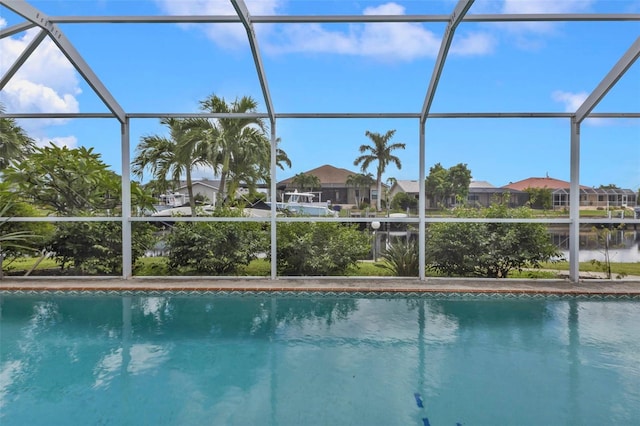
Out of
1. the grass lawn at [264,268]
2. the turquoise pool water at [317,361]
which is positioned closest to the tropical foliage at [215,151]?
the grass lawn at [264,268]

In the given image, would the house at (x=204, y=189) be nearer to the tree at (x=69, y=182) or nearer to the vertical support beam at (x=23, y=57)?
the tree at (x=69, y=182)

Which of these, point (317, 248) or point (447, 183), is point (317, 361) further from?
point (447, 183)

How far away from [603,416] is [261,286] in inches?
192

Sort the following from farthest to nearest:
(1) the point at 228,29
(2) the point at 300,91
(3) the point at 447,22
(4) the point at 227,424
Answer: (2) the point at 300,91 < (1) the point at 228,29 < (3) the point at 447,22 < (4) the point at 227,424

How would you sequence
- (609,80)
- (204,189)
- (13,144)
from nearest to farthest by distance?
(609,80) → (13,144) → (204,189)

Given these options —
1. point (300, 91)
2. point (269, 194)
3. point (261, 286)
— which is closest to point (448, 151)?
point (300, 91)

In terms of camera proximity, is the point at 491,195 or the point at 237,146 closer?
the point at 491,195

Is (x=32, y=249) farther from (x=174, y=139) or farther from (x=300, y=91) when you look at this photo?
(x=300, y=91)

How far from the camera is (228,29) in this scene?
20.0 feet

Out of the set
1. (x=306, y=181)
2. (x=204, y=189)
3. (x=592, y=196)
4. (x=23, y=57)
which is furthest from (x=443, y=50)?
(x=23, y=57)

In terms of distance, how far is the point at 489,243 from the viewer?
7.38m

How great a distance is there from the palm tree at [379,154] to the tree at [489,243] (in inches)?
51.5

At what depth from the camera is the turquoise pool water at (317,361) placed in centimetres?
334

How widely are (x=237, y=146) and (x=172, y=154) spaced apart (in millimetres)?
1256
